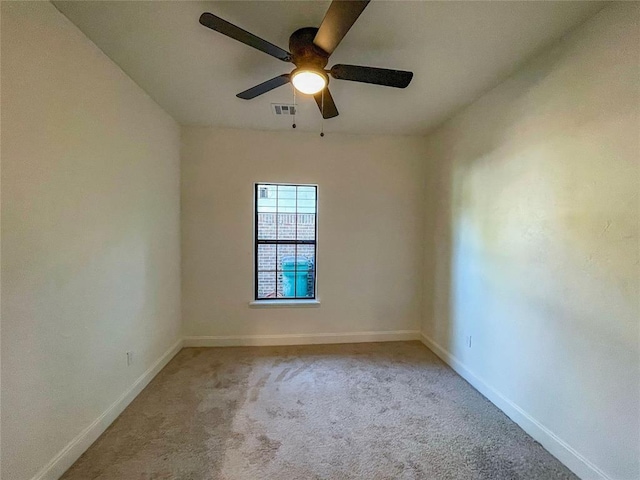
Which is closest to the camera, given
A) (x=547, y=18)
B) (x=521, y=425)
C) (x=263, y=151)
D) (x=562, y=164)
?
(x=547, y=18)

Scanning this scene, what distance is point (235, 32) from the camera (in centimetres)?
149

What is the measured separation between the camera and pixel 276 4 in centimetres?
163

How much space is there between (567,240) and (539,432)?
50.6 inches

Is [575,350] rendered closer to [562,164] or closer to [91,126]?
[562,164]

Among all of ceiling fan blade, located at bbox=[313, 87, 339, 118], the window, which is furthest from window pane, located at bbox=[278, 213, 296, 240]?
ceiling fan blade, located at bbox=[313, 87, 339, 118]

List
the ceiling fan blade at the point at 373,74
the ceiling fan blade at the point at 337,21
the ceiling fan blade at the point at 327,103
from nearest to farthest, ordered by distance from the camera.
Result: the ceiling fan blade at the point at 337,21, the ceiling fan blade at the point at 373,74, the ceiling fan blade at the point at 327,103

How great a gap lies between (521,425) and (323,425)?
4.64ft

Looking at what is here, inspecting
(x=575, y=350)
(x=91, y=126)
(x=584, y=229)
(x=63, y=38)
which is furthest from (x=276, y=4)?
(x=575, y=350)

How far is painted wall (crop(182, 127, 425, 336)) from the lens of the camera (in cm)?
364

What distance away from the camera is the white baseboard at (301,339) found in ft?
12.0

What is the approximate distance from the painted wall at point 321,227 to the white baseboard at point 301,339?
6 cm

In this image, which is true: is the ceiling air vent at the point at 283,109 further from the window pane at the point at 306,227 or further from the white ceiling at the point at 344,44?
the window pane at the point at 306,227

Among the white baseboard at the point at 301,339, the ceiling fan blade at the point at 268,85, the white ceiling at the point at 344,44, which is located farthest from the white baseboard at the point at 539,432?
the ceiling fan blade at the point at 268,85

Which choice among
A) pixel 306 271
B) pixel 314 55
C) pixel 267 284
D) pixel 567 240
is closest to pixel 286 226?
pixel 306 271
